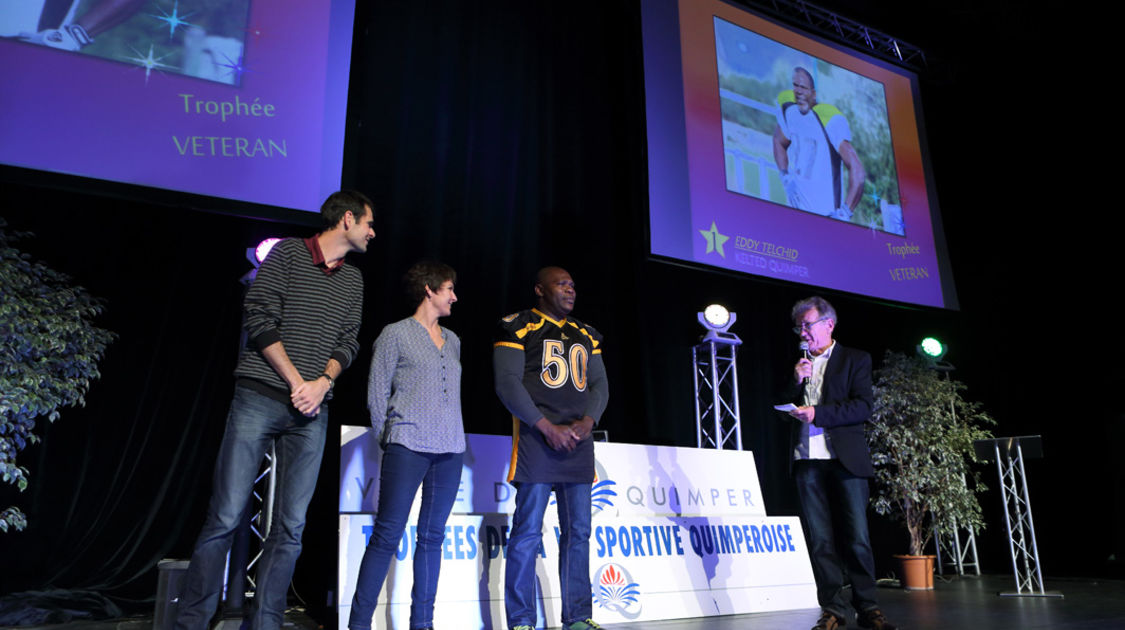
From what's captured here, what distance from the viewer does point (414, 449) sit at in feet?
9.00

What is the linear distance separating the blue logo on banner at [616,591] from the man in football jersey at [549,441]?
2.07ft

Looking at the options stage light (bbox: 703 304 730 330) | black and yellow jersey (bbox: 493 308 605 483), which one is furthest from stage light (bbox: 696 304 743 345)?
black and yellow jersey (bbox: 493 308 605 483)

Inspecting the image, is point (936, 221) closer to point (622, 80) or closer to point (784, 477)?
point (784, 477)

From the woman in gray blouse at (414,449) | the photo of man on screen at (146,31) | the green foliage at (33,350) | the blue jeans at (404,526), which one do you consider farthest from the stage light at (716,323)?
the green foliage at (33,350)

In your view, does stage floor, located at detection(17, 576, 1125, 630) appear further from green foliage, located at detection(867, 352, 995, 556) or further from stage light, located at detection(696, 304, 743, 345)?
stage light, located at detection(696, 304, 743, 345)

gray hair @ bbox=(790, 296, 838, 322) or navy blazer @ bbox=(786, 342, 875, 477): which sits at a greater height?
gray hair @ bbox=(790, 296, 838, 322)

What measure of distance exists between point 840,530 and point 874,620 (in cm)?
36

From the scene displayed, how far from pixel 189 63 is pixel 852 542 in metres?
3.83

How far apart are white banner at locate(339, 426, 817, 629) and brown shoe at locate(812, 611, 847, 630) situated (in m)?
0.74

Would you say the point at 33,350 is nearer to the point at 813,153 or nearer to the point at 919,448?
the point at 813,153

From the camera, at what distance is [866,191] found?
6.09 meters

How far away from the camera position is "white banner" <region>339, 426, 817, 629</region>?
10.5 feet

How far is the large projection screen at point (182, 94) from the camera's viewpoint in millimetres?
3562

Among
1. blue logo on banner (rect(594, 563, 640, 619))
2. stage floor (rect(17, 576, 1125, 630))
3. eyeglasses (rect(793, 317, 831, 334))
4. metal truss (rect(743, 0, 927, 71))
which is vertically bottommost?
stage floor (rect(17, 576, 1125, 630))
